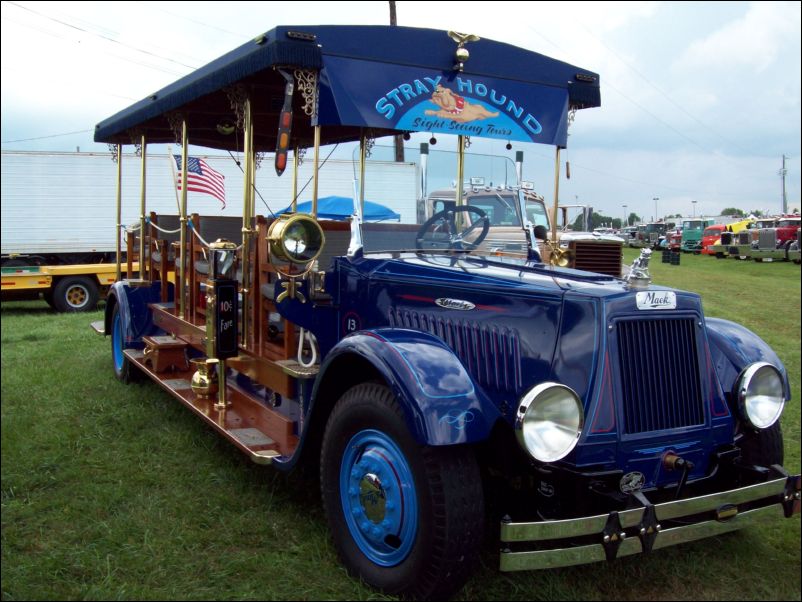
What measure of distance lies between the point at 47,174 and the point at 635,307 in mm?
14802

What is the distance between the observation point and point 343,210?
18.0 ft

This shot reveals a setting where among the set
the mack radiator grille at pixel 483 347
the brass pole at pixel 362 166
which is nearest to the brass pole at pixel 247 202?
the brass pole at pixel 362 166

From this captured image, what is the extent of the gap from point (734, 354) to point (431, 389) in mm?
1813

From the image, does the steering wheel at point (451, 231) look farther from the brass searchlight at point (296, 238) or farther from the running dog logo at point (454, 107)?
the brass searchlight at point (296, 238)

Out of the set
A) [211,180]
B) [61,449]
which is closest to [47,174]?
[211,180]

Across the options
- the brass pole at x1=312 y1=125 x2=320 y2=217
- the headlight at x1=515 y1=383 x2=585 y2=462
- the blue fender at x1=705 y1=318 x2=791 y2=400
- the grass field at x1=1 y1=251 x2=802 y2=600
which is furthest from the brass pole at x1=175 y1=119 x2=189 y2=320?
the blue fender at x1=705 y1=318 x2=791 y2=400

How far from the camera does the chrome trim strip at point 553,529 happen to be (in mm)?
2779

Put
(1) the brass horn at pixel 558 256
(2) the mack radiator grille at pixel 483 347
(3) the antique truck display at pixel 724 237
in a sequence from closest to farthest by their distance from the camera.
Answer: (2) the mack radiator grille at pixel 483 347 → (1) the brass horn at pixel 558 256 → (3) the antique truck display at pixel 724 237

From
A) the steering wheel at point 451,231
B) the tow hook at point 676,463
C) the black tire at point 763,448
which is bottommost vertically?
the black tire at point 763,448

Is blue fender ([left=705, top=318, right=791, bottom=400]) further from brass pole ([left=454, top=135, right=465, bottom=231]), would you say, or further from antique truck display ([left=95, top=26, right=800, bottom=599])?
brass pole ([left=454, top=135, right=465, bottom=231])

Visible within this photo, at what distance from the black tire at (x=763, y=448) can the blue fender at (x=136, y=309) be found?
5.27m

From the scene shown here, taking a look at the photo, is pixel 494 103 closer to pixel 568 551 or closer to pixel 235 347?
pixel 235 347

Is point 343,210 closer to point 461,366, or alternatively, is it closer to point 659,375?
point 461,366

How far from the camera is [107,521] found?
154 inches
